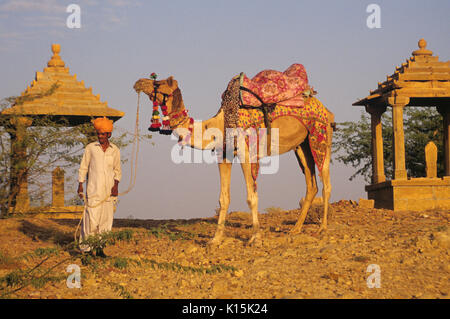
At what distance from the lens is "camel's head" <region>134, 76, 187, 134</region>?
969cm

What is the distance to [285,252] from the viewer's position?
30.0 ft

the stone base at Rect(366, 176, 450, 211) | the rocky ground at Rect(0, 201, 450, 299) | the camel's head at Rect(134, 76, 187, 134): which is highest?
the camel's head at Rect(134, 76, 187, 134)

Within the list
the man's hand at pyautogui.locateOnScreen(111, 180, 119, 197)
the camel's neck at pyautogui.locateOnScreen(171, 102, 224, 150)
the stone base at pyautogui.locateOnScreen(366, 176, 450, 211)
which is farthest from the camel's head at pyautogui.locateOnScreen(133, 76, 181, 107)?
the stone base at pyautogui.locateOnScreen(366, 176, 450, 211)

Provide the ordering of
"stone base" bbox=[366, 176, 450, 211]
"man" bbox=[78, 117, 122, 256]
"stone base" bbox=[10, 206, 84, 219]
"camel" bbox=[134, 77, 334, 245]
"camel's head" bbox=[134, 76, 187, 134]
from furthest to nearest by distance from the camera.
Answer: "stone base" bbox=[366, 176, 450, 211] < "stone base" bbox=[10, 206, 84, 219] < "camel" bbox=[134, 77, 334, 245] < "camel's head" bbox=[134, 76, 187, 134] < "man" bbox=[78, 117, 122, 256]

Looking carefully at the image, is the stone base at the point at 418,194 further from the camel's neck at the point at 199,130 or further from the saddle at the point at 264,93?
the camel's neck at the point at 199,130

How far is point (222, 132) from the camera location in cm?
1043

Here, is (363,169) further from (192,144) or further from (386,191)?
(192,144)

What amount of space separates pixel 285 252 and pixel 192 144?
234cm

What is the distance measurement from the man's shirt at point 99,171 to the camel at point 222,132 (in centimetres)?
107

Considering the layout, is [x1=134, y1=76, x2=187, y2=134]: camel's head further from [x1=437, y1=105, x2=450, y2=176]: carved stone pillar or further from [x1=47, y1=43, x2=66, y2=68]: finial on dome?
[x1=437, y1=105, x2=450, y2=176]: carved stone pillar

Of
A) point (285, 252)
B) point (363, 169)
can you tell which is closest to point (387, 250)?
point (285, 252)

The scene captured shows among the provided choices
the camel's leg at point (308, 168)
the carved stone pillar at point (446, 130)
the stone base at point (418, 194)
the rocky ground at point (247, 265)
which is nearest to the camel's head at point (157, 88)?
the rocky ground at point (247, 265)

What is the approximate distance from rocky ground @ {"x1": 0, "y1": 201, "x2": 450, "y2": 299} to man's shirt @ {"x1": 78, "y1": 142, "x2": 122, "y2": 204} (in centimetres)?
73

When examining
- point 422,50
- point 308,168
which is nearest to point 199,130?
point 308,168
